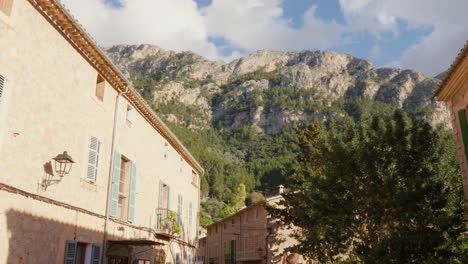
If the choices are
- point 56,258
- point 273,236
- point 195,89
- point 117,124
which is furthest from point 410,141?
point 195,89

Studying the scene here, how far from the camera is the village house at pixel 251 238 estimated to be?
3469 cm

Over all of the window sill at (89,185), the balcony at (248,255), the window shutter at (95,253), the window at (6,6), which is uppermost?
the window at (6,6)

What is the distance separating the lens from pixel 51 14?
10.6m

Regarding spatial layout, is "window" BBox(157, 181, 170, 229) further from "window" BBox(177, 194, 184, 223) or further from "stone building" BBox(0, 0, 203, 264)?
"window" BBox(177, 194, 184, 223)

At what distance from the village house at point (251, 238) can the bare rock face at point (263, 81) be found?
302 feet

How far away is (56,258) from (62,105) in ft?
12.8

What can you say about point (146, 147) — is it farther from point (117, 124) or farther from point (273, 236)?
point (273, 236)

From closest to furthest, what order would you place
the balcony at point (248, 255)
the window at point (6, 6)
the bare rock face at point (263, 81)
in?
the window at point (6, 6) < the balcony at point (248, 255) < the bare rock face at point (263, 81)

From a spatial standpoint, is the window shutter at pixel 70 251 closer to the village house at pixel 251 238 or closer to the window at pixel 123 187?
the window at pixel 123 187

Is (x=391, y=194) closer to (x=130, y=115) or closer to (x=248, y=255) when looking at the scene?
(x=130, y=115)

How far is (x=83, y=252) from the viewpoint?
12.4 meters

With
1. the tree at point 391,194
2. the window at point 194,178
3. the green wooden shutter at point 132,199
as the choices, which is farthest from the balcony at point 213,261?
the tree at point 391,194

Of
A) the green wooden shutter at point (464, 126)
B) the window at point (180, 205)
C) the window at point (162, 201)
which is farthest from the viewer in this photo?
the window at point (180, 205)

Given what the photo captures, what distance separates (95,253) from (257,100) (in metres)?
140
